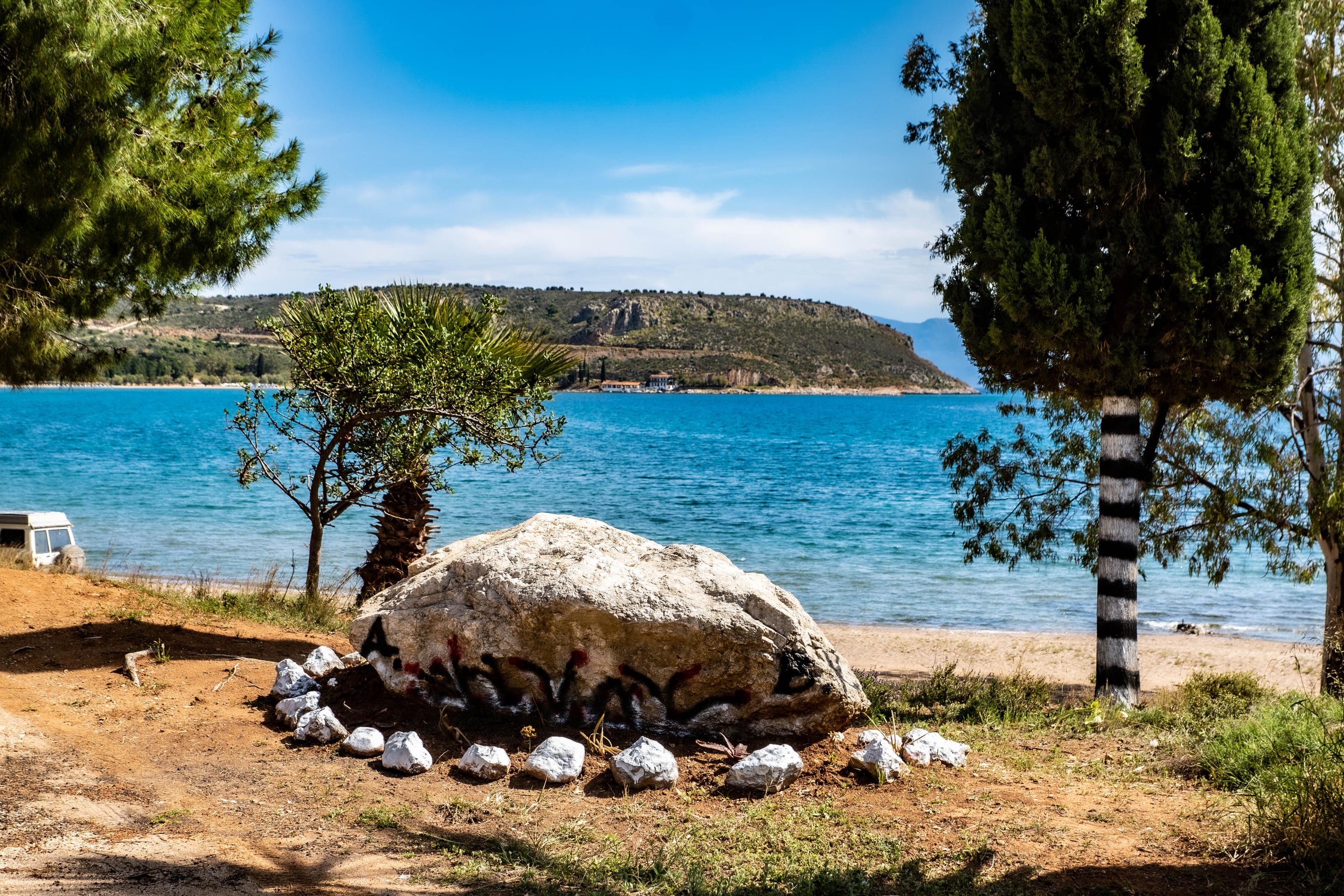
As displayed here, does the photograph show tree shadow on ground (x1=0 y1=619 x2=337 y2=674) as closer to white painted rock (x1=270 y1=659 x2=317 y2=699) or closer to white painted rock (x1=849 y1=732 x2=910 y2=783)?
white painted rock (x1=270 y1=659 x2=317 y2=699)

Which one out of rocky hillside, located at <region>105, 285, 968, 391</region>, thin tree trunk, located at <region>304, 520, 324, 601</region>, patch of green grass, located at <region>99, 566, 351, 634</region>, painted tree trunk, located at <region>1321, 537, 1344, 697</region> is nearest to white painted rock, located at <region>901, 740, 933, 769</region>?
painted tree trunk, located at <region>1321, 537, 1344, 697</region>

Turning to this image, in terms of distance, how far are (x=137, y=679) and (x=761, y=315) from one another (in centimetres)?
12595

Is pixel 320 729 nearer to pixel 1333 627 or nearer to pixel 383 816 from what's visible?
pixel 383 816

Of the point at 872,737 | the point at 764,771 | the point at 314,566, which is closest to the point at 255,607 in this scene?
the point at 314,566

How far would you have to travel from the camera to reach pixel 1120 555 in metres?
8.10

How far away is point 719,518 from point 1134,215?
23.2m

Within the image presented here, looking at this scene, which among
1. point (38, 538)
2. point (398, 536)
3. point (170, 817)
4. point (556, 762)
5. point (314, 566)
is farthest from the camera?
point (38, 538)

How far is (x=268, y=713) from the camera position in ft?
21.6

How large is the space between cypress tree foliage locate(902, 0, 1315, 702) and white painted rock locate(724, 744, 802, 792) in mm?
4106

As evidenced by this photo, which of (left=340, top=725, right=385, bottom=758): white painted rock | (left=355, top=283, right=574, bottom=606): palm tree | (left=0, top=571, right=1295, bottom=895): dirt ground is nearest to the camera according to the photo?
(left=0, top=571, right=1295, bottom=895): dirt ground

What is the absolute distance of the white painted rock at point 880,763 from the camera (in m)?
5.70

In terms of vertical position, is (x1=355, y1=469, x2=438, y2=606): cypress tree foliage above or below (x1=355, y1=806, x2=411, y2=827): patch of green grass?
above

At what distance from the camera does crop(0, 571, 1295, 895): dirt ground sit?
4270mm

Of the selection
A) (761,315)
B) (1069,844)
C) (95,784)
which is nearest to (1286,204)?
(1069,844)
